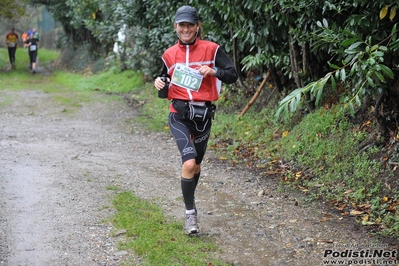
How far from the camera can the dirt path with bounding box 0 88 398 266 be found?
5.25m

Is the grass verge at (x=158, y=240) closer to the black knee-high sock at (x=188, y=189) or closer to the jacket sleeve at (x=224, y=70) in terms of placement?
the black knee-high sock at (x=188, y=189)

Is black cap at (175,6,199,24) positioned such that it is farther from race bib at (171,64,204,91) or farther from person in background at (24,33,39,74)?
person in background at (24,33,39,74)

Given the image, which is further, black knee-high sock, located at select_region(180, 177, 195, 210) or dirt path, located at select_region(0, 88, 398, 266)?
black knee-high sock, located at select_region(180, 177, 195, 210)

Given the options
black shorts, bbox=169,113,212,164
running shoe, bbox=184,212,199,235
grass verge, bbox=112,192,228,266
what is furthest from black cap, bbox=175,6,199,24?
grass verge, bbox=112,192,228,266

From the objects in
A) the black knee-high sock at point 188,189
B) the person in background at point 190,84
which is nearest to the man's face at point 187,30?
the person in background at point 190,84

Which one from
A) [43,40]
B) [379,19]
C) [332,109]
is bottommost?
[43,40]

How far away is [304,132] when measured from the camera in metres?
8.71

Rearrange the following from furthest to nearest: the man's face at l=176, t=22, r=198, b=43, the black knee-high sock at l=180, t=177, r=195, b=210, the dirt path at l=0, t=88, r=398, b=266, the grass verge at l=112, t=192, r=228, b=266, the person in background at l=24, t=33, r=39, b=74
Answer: the person in background at l=24, t=33, r=39, b=74
the black knee-high sock at l=180, t=177, r=195, b=210
the man's face at l=176, t=22, r=198, b=43
the dirt path at l=0, t=88, r=398, b=266
the grass verge at l=112, t=192, r=228, b=266

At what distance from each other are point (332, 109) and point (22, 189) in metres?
4.50

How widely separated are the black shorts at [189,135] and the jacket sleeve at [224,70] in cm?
45

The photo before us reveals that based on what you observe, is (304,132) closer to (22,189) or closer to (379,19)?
(379,19)

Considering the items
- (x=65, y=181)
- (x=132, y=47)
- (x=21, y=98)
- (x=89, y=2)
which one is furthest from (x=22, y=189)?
(x=89, y=2)

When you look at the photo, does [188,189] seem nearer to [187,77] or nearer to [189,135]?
[189,135]

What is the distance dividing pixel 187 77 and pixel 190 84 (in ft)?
0.26
